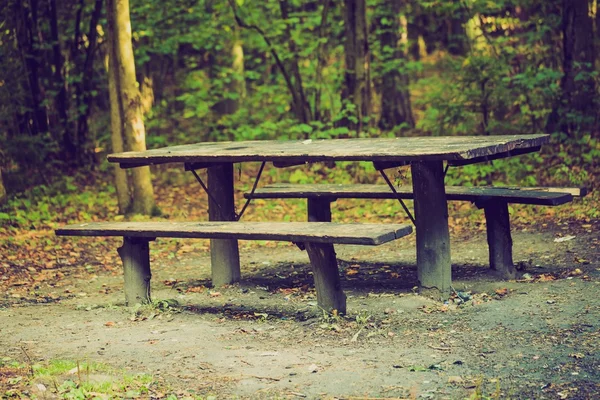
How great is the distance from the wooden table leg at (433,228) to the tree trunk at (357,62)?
20.4 ft

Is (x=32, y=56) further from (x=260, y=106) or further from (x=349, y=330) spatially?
(x=349, y=330)

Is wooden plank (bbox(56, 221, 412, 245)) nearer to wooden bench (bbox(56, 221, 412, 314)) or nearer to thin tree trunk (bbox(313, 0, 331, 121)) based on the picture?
wooden bench (bbox(56, 221, 412, 314))

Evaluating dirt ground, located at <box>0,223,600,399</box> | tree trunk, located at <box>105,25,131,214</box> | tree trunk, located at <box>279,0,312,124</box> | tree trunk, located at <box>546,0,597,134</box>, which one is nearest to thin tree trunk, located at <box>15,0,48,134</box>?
tree trunk, located at <box>105,25,131,214</box>

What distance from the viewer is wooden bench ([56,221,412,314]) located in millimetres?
5605

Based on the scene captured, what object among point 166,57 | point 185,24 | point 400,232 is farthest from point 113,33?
point 166,57

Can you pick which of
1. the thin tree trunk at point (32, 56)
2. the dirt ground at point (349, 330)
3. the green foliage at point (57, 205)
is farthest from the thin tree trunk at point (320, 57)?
the dirt ground at point (349, 330)

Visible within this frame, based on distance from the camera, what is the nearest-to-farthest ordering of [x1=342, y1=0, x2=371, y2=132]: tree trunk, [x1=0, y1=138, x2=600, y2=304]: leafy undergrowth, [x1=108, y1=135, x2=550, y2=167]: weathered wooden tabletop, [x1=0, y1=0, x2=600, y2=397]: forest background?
1. [x1=108, y1=135, x2=550, y2=167]: weathered wooden tabletop
2. [x1=0, y1=138, x2=600, y2=304]: leafy undergrowth
3. [x1=0, y1=0, x2=600, y2=397]: forest background
4. [x1=342, y1=0, x2=371, y2=132]: tree trunk

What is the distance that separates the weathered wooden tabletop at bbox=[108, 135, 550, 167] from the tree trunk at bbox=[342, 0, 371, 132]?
5.30 m

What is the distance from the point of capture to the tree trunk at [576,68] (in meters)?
11.9

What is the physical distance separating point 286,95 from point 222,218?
7315 millimetres

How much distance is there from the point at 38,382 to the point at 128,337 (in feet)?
3.78

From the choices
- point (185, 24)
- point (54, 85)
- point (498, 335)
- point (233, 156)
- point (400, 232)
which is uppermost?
point (185, 24)

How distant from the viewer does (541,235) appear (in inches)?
338

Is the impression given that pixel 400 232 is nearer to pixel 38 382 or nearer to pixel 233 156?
pixel 233 156
